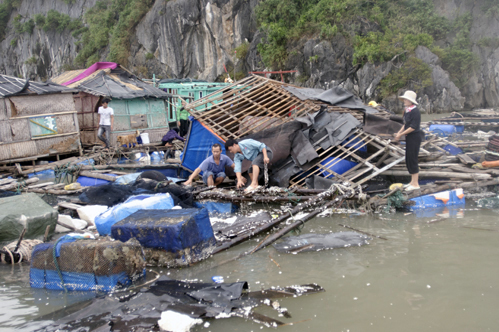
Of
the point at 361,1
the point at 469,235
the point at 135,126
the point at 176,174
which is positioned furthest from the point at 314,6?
Result: the point at 469,235

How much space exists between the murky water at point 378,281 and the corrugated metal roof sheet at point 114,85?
10810 mm

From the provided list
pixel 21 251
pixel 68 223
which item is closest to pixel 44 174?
pixel 68 223

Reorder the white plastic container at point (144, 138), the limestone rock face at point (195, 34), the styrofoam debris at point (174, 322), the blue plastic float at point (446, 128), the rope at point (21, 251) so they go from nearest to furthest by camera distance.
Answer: the styrofoam debris at point (174, 322)
the rope at point (21, 251)
the blue plastic float at point (446, 128)
the white plastic container at point (144, 138)
the limestone rock face at point (195, 34)

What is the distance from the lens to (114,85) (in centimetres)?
1496

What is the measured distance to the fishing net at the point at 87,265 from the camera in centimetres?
377

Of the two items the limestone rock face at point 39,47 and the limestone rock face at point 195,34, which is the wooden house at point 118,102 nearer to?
the limestone rock face at point 195,34

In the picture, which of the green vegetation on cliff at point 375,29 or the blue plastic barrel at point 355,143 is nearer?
the blue plastic barrel at point 355,143

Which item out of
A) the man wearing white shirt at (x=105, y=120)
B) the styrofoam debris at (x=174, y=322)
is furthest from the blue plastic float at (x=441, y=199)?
the man wearing white shirt at (x=105, y=120)

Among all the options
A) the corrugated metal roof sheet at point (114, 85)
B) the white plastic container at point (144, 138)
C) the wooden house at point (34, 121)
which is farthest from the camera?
the white plastic container at point (144, 138)

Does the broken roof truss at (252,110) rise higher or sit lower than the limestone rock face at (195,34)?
lower

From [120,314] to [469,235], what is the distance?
14.2 ft

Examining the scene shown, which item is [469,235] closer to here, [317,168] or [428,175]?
[428,175]

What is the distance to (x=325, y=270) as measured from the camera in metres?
4.12

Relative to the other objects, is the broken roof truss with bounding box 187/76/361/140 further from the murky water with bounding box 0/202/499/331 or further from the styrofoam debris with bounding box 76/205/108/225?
the murky water with bounding box 0/202/499/331
